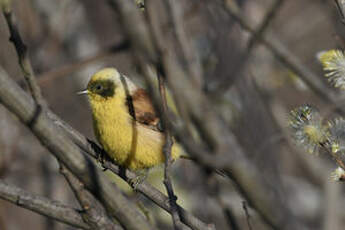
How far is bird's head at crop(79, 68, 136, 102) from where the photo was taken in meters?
3.89

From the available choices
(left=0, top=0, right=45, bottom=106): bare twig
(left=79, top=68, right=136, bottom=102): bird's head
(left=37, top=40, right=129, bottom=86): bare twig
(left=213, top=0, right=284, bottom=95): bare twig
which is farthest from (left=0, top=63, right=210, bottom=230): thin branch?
(left=213, top=0, right=284, bottom=95): bare twig

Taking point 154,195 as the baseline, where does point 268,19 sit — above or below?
above

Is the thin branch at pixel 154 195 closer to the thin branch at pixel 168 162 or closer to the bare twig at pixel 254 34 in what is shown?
the thin branch at pixel 168 162

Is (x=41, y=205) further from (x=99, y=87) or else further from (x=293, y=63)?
(x=293, y=63)

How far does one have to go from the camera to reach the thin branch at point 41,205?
213 centimetres

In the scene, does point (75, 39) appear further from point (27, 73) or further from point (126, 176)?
point (27, 73)

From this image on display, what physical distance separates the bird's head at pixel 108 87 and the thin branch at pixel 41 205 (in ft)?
5.71

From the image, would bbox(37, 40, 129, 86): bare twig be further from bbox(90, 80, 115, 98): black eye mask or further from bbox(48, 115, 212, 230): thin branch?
bbox(48, 115, 212, 230): thin branch

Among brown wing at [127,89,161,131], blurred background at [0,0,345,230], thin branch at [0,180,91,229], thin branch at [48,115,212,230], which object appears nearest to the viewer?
thin branch at [0,180,91,229]

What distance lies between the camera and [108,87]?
3.93m

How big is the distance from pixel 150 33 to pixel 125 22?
12 cm

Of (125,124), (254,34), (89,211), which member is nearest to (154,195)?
(89,211)

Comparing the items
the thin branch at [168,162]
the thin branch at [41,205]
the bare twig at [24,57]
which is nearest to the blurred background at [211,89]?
the thin branch at [168,162]

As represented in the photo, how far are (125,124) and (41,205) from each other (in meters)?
1.56
